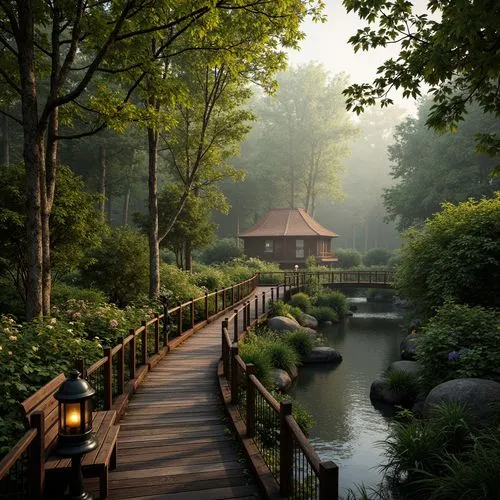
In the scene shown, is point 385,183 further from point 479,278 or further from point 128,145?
point 479,278

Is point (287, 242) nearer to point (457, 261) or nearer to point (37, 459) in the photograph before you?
point (457, 261)

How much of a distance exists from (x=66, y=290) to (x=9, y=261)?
261cm

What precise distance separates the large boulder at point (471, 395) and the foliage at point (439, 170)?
27.7m

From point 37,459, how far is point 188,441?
2.93m

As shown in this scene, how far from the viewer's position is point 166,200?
2528 centimetres

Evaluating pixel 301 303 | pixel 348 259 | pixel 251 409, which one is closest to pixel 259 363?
pixel 251 409

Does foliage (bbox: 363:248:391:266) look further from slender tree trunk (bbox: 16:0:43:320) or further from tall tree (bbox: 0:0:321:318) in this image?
slender tree trunk (bbox: 16:0:43:320)

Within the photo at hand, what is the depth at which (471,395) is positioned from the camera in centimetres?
859

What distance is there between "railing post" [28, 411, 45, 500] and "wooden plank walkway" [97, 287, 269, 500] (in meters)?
1.10

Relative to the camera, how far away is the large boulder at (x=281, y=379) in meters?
13.3

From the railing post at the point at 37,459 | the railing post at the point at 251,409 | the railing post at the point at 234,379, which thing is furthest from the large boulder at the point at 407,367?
the railing post at the point at 37,459

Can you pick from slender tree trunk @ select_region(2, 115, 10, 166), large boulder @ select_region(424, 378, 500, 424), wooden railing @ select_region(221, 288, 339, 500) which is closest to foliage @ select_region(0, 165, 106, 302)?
wooden railing @ select_region(221, 288, 339, 500)

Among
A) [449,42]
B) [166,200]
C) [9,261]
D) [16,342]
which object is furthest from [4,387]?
[166,200]

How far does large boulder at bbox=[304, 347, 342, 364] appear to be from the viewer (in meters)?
17.8
